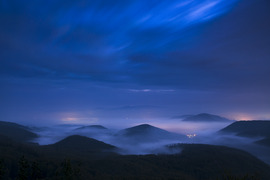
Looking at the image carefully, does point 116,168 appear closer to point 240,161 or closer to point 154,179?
point 154,179

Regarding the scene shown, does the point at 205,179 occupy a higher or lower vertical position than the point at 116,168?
lower

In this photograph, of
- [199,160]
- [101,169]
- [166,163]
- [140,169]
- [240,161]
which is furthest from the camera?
[240,161]

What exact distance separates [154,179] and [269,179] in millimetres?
69604

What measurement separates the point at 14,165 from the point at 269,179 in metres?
129

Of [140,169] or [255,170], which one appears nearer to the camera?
[140,169]

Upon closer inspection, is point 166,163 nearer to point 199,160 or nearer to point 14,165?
point 199,160

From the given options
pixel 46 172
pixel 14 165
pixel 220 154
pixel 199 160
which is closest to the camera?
pixel 46 172

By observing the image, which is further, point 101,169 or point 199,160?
point 199,160

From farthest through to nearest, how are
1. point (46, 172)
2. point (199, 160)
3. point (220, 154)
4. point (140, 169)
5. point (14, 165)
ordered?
point (220, 154), point (199, 160), point (140, 169), point (14, 165), point (46, 172)

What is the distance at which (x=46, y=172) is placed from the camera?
260ft

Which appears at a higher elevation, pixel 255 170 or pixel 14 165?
pixel 14 165

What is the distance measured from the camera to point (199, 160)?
133875 mm

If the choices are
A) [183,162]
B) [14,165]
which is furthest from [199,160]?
[14,165]

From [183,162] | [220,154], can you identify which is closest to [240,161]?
[220,154]
